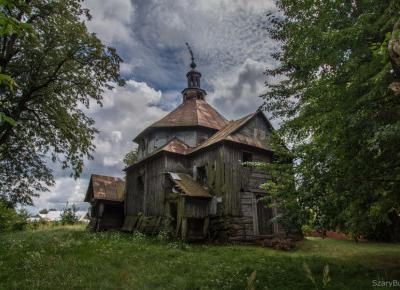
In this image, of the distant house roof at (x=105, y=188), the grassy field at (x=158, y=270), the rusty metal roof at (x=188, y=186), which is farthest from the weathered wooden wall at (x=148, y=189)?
the grassy field at (x=158, y=270)

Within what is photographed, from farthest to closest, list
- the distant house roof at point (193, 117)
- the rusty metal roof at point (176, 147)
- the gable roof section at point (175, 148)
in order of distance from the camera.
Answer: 1. the distant house roof at point (193, 117)
2. the rusty metal roof at point (176, 147)
3. the gable roof section at point (175, 148)

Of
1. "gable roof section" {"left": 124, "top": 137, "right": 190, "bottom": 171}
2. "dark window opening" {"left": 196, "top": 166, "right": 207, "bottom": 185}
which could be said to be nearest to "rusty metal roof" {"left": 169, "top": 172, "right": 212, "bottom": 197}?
"dark window opening" {"left": 196, "top": 166, "right": 207, "bottom": 185}

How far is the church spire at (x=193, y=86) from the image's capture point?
92.6 feet

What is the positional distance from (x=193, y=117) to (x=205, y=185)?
24.1 ft

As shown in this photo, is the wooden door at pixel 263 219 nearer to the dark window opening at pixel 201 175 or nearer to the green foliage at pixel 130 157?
the dark window opening at pixel 201 175

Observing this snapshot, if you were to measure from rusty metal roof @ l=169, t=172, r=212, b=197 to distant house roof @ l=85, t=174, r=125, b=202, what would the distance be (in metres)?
9.28

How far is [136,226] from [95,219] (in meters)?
6.01

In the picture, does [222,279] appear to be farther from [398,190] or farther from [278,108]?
[278,108]

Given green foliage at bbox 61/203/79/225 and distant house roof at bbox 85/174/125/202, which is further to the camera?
green foliage at bbox 61/203/79/225

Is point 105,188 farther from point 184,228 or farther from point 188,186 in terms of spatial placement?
point 184,228

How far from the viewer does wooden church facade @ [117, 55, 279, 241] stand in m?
16.4

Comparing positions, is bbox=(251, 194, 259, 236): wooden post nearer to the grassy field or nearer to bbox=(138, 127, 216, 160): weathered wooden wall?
the grassy field

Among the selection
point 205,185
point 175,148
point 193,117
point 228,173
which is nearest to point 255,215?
point 228,173

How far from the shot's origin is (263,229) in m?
17.3
